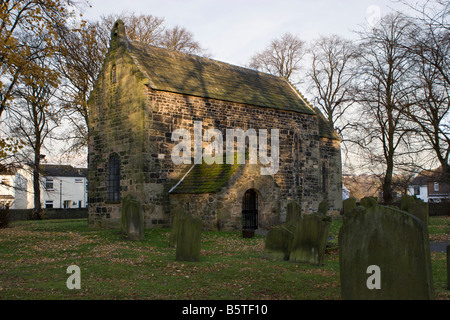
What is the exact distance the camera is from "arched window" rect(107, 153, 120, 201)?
21203 millimetres

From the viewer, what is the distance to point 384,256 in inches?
213

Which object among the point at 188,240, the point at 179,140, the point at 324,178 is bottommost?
the point at 188,240

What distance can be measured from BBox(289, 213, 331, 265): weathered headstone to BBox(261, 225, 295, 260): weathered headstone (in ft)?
1.07

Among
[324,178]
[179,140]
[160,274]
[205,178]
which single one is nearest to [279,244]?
[160,274]

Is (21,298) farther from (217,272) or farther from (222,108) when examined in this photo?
(222,108)

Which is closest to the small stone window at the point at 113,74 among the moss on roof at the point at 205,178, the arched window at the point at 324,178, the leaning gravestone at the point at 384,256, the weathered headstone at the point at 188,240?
the moss on roof at the point at 205,178

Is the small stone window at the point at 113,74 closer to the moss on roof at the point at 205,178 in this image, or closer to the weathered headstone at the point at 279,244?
the moss on roof at the point at 205,178

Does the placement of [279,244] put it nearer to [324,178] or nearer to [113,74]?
[113,74]

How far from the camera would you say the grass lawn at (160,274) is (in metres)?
7.29

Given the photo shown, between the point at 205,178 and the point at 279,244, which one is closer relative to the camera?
the point at 279,244

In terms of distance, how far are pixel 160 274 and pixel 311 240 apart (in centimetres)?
368

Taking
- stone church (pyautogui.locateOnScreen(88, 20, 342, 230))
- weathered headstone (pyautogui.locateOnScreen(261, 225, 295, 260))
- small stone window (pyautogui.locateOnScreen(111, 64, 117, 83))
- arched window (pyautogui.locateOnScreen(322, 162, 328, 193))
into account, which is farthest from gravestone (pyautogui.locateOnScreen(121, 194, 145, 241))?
arched window (pyautogui.locateOnScreen(322, 162, 328, 193))
